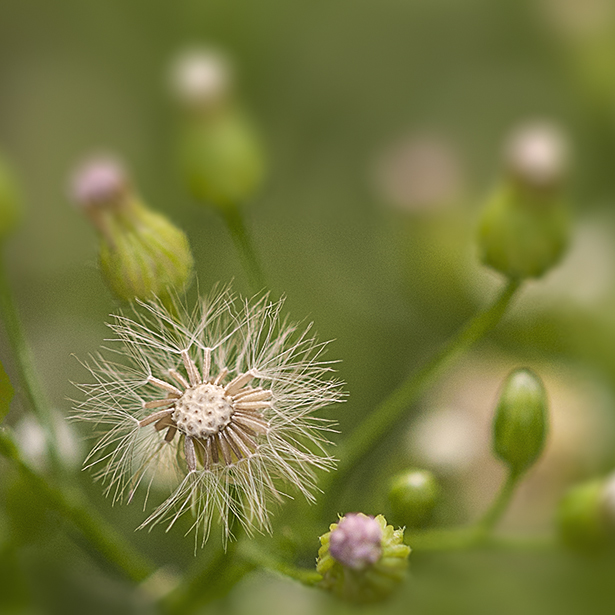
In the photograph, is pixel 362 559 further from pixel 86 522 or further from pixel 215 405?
pixel 86 522

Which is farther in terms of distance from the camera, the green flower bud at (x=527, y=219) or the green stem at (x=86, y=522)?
the green flower bud at (x=527, y=219)

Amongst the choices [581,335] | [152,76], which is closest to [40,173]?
[152,76]

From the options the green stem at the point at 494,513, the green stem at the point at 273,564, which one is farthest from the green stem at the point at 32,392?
the green stem at the point at 494,513

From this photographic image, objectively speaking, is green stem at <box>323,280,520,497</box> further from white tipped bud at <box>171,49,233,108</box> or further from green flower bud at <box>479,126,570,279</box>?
white tipped bud at <box>171,49,233,108</box>

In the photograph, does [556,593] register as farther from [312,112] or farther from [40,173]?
[40,173]

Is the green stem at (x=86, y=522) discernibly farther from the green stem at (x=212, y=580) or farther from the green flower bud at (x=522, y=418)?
the green flower bud at (x=522, y=418)

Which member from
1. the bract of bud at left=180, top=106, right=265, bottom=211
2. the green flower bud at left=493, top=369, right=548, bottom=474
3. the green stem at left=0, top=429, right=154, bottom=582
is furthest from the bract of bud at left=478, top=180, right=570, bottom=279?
the green stem at left=0, top=429, right=154, bottom=582
